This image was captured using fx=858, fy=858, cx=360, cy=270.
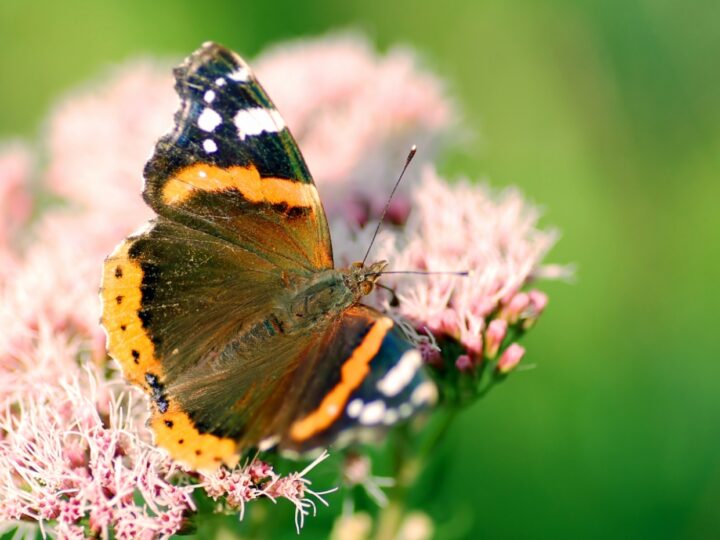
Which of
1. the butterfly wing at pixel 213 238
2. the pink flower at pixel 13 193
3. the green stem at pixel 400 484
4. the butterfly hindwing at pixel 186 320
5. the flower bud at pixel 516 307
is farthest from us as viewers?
the pink flower at pixel 13 193

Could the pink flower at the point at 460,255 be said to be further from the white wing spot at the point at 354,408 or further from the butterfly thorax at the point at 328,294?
the white wing spot at the point at 354,408

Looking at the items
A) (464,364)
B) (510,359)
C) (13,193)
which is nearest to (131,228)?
(13,193)

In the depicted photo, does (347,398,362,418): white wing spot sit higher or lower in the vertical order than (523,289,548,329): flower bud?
lower

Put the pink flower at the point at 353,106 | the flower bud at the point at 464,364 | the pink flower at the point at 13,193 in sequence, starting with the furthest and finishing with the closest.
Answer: the pink flower at the point at 353,106, the pink flower at the point at 13,193, the flower bud at the point at 464,364

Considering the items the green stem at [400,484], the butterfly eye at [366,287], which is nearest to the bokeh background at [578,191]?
the green stem at [400,484]

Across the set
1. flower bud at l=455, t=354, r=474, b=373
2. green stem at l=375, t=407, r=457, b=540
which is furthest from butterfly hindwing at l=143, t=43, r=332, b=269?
green stem at l=375, t=407, r=457, b=540

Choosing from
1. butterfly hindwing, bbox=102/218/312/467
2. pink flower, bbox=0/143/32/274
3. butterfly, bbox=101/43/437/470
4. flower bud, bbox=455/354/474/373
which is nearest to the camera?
butterfly, bbox=101/43/437/470

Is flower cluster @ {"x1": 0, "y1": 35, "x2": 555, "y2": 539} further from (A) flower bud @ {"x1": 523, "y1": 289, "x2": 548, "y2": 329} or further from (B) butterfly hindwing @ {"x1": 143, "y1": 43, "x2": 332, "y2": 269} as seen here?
(B) butterfly hindwing @ {"x1": 143, "y1": 43, "x2": 332, "y2": 269}
